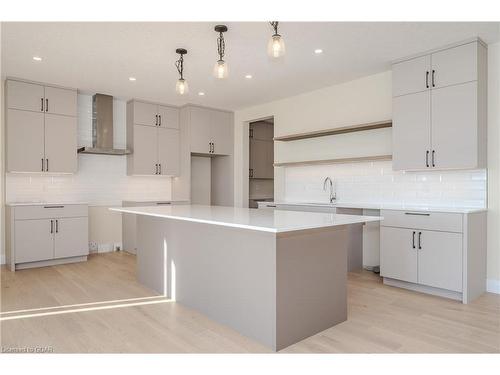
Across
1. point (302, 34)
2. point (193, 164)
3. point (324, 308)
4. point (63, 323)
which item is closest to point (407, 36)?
point (302, 34)

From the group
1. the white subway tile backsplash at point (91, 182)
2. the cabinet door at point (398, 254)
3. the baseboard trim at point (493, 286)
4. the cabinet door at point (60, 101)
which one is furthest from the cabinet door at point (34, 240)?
the baseboard trim at point (493, 286)

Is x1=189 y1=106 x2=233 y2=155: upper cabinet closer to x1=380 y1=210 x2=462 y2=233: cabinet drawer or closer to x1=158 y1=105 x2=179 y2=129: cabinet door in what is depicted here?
x1=158 y1=105 x2=179 y2=129: cabinet door

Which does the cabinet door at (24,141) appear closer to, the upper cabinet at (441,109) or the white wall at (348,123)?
the white wall at (348,123)

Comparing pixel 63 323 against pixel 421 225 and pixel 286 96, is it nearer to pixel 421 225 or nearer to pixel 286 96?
pixel 421 225

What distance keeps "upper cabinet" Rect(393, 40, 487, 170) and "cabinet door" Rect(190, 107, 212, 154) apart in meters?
3.45

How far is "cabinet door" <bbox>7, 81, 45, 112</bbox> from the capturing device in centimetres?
478

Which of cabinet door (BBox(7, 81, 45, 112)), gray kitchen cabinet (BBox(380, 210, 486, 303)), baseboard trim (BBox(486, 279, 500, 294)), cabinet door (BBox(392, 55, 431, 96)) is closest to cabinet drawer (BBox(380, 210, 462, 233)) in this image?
gray kitchen cabinet (BBox(380, 210, 486, 303))

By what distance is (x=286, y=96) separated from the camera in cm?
576

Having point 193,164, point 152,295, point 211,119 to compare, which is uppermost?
point 211,119

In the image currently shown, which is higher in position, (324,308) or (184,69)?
(184,69)

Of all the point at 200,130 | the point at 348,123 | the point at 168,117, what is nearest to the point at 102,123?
the point at 168,117

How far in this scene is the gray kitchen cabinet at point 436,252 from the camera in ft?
11.0

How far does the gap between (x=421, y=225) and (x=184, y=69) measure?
3.30m

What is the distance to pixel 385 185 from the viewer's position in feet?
15.1
